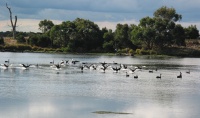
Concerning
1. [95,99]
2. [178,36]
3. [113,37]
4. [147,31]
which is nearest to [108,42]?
[113,37]

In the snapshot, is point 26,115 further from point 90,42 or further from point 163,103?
point 90,42

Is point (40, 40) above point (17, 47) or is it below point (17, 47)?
above

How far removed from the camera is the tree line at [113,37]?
495 ft

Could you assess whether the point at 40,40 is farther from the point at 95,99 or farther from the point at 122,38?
the point at 95,99

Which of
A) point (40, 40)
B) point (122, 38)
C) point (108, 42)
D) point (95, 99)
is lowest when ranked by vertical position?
point (95, 99)

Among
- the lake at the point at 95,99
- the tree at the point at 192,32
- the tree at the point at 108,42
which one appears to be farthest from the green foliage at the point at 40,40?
the lake at the point at 95,99

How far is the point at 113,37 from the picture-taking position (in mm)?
158125

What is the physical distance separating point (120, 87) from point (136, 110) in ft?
50.7

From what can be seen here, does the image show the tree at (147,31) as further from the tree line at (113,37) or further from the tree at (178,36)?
the tree at (178,36)

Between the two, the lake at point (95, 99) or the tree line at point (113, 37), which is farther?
the tree line at point (113, 37)

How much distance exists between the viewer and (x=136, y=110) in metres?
34.7

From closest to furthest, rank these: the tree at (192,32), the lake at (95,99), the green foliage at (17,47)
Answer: the lake at (95,99)
the green foliage at (17,47)
the tree at (192,32)

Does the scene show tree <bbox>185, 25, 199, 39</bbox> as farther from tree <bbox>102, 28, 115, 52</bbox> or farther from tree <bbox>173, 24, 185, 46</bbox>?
tree <bbox>102, 28, 115, 52</bbox>

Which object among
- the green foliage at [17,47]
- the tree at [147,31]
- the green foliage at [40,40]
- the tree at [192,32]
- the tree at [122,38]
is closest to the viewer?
the tree at [147,31]
